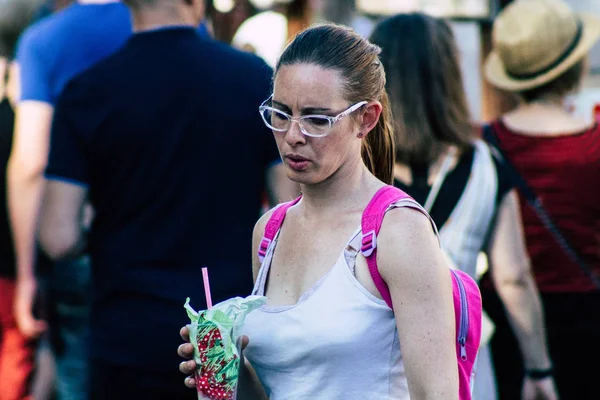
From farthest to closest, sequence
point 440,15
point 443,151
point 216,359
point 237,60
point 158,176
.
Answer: point 440,15
point 443,151
point 237,60
point 158,176
point 216,359

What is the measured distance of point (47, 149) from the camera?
12.9 ft

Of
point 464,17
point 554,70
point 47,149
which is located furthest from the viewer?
point 464,17

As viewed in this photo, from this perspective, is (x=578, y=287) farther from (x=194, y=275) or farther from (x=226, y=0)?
(x=226, y=0)

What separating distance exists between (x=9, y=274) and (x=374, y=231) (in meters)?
2.57

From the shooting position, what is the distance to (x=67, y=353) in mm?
4594

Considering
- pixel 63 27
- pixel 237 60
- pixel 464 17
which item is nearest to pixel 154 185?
pixel 237 60

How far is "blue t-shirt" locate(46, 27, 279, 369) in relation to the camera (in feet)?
10.2

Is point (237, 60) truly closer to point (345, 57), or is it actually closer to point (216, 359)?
point (345, 57)

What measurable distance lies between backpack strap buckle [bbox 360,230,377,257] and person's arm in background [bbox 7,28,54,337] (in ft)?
6.47

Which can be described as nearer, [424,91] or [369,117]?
[369,117]

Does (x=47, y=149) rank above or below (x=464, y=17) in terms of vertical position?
above

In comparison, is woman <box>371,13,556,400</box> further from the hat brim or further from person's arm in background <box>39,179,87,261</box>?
person's arm in background <box>39,179,87,261</box>

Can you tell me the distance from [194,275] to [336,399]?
3.32 ft

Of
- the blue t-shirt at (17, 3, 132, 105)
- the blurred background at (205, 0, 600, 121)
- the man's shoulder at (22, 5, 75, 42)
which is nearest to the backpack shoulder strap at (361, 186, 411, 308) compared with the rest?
the blue t-shirt at (17, 3, 132, 105)
